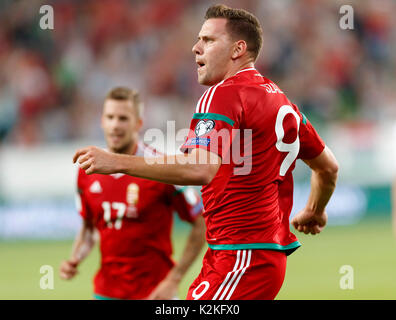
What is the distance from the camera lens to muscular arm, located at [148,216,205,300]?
5199 mm

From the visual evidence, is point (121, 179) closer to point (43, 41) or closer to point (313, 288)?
point (313, 288)

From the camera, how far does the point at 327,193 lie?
14.5ft

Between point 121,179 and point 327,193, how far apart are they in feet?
6.36

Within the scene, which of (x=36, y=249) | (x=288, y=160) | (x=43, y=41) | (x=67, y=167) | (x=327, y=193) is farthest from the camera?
(x=43, y=41)

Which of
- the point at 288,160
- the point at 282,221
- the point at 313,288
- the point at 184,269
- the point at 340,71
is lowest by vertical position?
the point at 313,288

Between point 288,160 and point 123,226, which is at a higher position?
point 288,160

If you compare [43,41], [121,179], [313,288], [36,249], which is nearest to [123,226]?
[121,179]

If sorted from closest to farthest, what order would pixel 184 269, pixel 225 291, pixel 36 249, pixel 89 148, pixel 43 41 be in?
pixel 89 148 → pixel 225 291 → pixel 184 269 → pixel 36 249 → pixel 43 41

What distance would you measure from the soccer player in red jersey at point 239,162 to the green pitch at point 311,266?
15.3 ft

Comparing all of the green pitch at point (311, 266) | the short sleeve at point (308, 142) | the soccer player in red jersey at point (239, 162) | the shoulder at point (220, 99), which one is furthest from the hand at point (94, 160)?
the green pitch at point (311, 266)

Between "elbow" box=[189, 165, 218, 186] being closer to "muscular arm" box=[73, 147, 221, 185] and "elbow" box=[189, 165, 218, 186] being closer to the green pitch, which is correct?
"muscular arm" box=[73, 147, 221, 185]

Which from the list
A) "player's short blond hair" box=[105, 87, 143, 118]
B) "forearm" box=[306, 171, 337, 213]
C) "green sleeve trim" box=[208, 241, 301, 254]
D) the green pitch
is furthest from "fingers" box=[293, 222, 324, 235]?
the green pitch

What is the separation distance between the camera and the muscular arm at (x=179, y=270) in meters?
5.20

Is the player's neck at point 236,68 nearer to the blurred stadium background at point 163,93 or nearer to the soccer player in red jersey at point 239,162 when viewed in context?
the soccer player in red jersey at point 239,162
